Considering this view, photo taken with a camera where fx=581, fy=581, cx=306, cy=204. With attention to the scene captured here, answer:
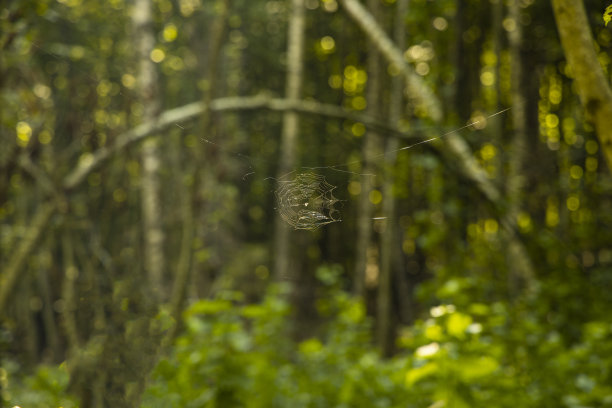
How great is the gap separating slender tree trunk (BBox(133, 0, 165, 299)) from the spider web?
1364mm

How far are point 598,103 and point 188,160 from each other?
2529 millimetres

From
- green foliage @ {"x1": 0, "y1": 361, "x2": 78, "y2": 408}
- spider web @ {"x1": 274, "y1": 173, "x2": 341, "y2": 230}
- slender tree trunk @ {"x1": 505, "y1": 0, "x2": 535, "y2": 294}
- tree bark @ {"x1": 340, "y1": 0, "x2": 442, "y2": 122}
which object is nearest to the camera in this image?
spider web @ {"x1": 274, "y1": 173, "x2": 341, "y2": 230}

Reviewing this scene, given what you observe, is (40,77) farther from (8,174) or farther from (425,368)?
(425,368)

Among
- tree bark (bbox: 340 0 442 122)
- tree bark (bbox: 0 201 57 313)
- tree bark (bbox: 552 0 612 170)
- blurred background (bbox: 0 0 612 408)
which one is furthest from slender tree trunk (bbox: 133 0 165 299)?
tree bark (bbox: 552 0 612 170)

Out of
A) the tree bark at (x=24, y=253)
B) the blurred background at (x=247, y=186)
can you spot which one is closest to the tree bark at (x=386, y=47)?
the blurred background at (x=247, y=186)

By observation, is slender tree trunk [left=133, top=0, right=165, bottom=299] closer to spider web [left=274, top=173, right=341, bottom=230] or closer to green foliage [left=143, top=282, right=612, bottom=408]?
green foliage [left=143, top=282, right=612, bottom=408]

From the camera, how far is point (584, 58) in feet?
3.32

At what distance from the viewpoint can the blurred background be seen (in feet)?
6.44

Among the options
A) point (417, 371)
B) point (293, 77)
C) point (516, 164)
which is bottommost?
point (417, 371)

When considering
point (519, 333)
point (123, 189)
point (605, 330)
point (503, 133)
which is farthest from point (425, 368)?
point (503, 133)

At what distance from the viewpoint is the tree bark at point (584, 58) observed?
1.01m

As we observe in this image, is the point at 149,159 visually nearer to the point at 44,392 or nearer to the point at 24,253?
the point at 24,253

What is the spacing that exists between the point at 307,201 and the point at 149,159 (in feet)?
7.29

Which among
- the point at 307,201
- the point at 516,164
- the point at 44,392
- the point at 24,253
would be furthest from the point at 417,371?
the point at 516,164
